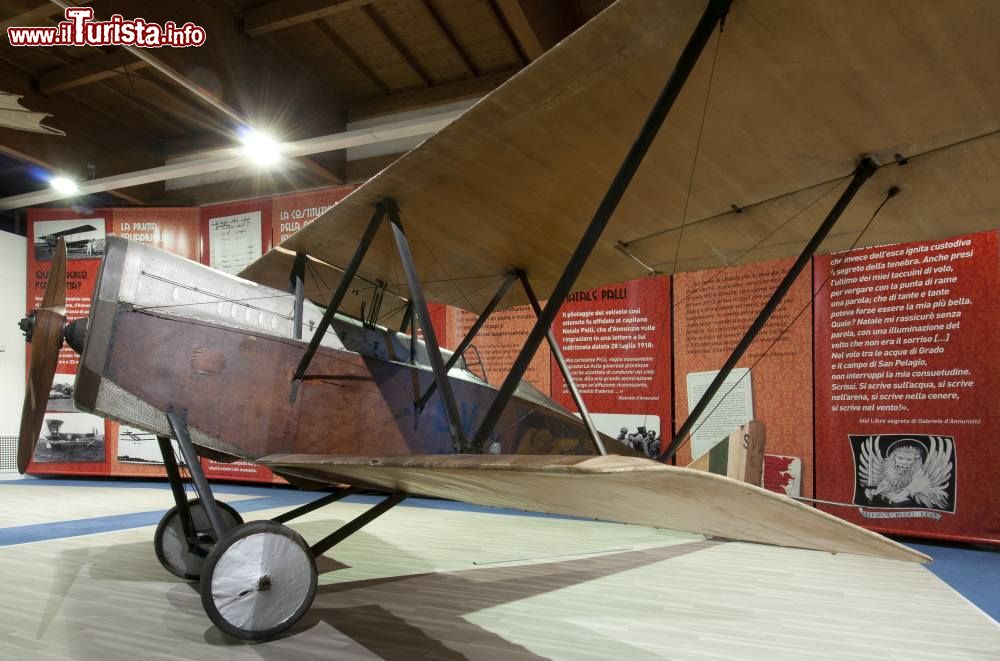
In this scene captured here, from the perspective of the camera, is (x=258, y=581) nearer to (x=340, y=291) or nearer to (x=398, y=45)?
(x=340, y=291)

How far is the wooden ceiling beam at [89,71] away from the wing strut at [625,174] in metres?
7.03

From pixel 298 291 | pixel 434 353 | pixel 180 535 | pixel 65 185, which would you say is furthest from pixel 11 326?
pixel 434 353

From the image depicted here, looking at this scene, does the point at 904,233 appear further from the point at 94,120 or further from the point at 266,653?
the point at 94,120

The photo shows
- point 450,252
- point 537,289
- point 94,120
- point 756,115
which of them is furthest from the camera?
point 94,120

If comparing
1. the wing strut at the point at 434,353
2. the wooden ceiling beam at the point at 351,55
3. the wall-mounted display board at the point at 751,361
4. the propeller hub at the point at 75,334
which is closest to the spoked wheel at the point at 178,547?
the propeller hub at the point at 75,334

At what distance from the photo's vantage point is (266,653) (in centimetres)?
258

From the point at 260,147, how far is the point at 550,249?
5.09m

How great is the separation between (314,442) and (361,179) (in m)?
6.35

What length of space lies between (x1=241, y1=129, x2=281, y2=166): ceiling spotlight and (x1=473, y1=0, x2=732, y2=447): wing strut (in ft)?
20.4

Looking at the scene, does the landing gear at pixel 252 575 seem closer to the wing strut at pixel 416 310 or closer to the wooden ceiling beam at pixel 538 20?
the wing strut at pixel 416 310

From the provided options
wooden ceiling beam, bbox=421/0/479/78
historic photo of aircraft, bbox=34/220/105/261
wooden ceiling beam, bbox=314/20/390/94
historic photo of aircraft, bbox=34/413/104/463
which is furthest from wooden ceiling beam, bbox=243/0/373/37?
historic photo of aircraft, bbox=34/413/104/463

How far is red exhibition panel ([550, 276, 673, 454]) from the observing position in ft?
21.7

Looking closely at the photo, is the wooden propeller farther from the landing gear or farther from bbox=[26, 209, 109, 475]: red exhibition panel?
bbox=[26, 209, 109, 475]: red exhibition panel

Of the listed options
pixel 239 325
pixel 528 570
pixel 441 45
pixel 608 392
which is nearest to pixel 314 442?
pixel 239 325
